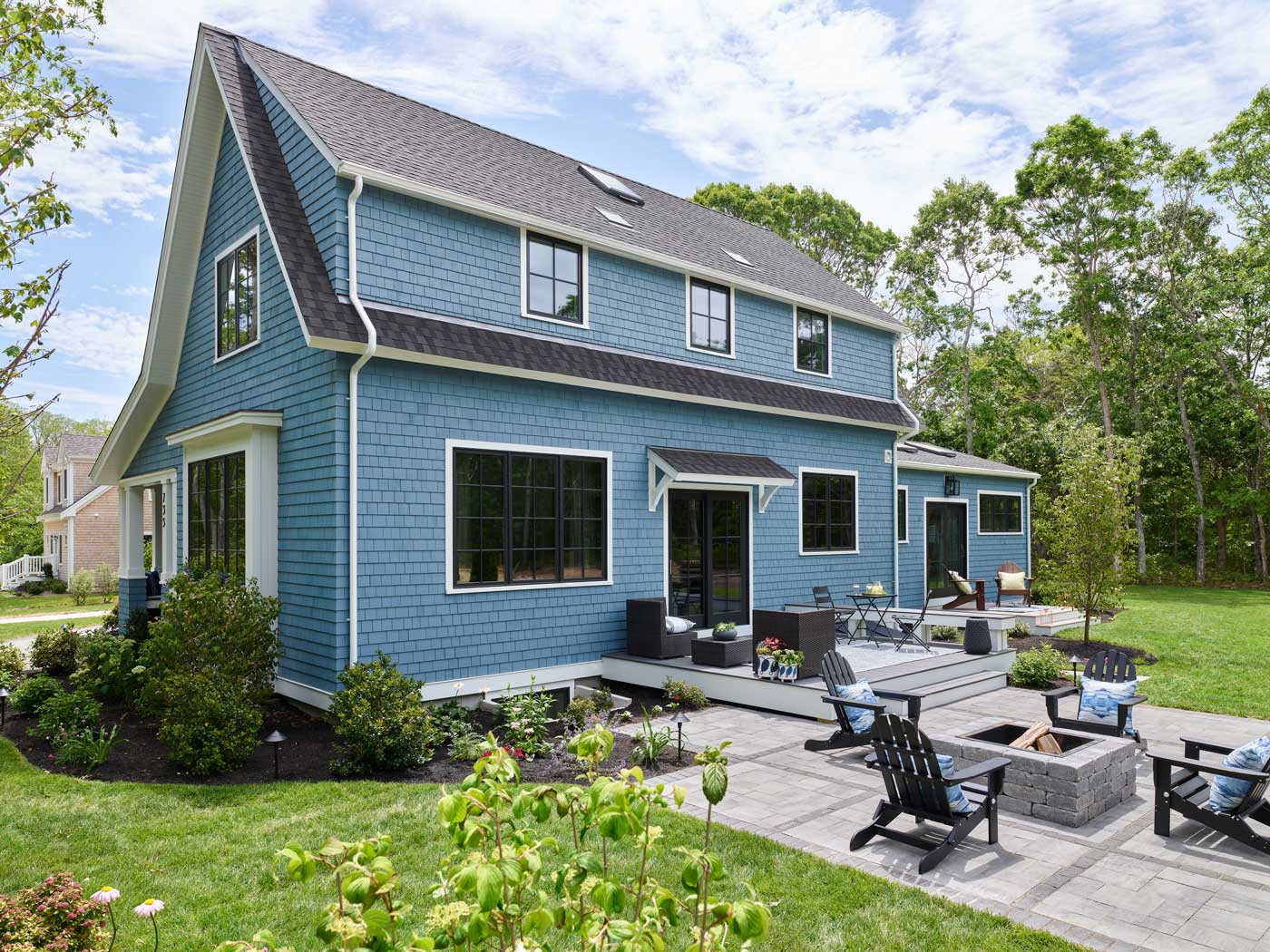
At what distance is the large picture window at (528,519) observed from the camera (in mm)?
9258

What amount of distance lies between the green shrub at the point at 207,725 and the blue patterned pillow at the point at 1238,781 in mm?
7868

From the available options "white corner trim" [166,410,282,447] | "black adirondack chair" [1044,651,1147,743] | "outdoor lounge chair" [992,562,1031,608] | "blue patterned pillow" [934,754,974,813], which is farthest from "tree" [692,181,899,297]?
"blue patterned pillow" [934,754,974,813]

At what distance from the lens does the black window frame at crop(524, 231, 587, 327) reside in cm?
1018

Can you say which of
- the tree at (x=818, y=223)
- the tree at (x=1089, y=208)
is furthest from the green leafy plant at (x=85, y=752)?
the tree at (x=1089, y=208)

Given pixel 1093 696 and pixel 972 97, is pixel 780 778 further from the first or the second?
pixel 972 97

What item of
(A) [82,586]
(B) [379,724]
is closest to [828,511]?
(B) [379,724]

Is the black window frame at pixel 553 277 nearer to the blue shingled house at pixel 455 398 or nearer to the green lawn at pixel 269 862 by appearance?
the blue shingled house at pixel 455 398

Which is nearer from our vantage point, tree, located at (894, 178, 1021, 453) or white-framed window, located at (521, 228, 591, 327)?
white-framed window, located at (521, 228, 591, 327)

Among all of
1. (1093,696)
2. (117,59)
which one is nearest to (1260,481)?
(1093,696)

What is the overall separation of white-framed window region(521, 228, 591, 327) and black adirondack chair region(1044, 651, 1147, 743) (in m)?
7.09

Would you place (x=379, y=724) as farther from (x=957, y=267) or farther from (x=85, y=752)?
(x=957, y=267)

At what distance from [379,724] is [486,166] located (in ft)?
24.9

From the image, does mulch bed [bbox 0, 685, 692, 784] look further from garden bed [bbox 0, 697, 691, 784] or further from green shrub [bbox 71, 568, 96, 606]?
green shrub [bbox 71, 568, 96, 606]

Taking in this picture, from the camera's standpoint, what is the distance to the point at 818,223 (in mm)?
31203
